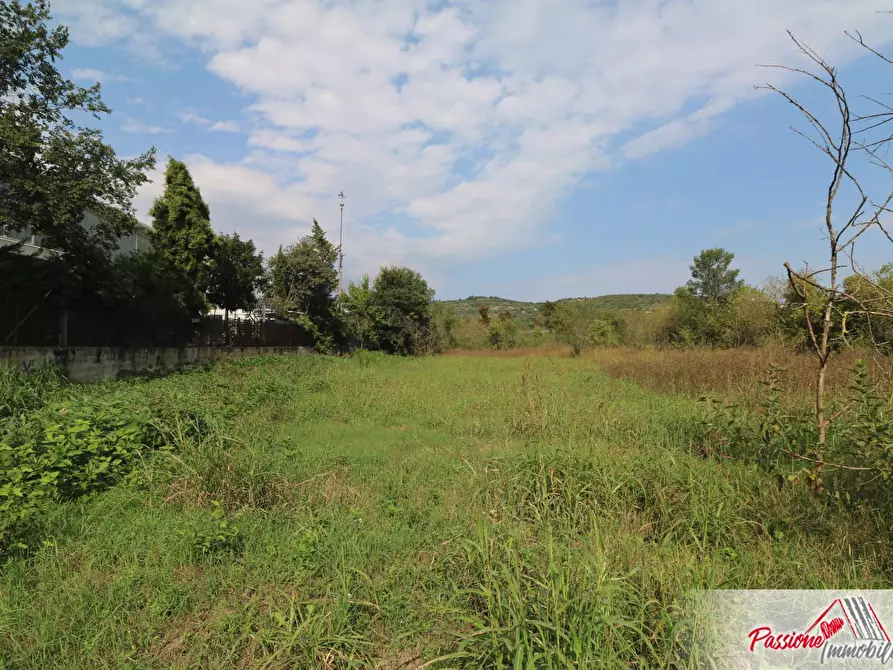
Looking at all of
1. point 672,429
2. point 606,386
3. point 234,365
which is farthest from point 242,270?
point 672,429

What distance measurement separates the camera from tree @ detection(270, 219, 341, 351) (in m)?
17.8

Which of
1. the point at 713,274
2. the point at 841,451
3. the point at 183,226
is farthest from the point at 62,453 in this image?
the point at 713,274

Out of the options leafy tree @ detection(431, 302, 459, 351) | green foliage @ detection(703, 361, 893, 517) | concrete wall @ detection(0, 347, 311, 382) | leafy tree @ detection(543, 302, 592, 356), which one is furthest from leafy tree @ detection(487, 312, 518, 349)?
green foliage @ detection(703, 361, 893, 517)

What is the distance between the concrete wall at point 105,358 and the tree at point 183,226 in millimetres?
4281

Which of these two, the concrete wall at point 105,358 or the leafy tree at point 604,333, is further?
the leafy tree at point 604,333

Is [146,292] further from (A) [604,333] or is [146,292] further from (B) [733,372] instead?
(A) [604,333]

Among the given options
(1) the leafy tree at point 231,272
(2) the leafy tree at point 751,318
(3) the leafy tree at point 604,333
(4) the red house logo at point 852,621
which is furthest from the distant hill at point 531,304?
(4) the red house logo at point 852,621

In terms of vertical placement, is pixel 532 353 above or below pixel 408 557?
above

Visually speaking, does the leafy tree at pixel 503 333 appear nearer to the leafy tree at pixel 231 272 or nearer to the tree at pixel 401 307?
the tree at pixel 401 307

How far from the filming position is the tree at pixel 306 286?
58.3 ft

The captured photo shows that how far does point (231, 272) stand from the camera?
51.3ft

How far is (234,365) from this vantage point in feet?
38.2

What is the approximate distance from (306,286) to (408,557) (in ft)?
55.1

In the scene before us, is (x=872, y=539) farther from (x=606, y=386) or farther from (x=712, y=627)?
(x=606, y=386)
